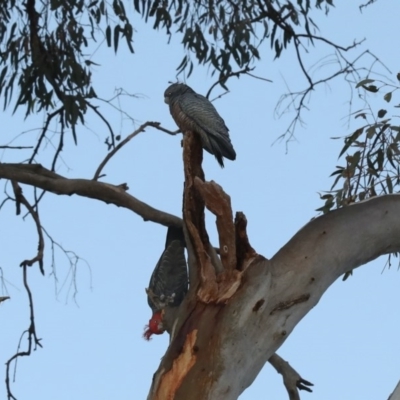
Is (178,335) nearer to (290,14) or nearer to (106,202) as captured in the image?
(106,202)

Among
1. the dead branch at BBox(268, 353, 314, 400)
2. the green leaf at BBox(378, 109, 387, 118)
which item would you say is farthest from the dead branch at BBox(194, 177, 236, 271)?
the green leaf at BBox(378, 109, 387, 118)

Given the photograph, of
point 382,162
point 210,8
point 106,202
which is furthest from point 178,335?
point 210,8

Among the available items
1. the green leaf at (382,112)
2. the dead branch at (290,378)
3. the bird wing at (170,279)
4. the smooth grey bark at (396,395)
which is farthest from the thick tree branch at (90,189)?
the smooth grey bark at (396,395)

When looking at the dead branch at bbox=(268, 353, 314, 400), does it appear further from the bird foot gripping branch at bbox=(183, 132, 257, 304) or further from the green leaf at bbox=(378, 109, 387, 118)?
the green leaf at bbox=(378, 109, 387, 118)

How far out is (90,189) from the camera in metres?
4.01

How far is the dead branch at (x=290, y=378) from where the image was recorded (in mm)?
4086

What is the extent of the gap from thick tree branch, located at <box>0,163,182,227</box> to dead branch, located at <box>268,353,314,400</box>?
71cm

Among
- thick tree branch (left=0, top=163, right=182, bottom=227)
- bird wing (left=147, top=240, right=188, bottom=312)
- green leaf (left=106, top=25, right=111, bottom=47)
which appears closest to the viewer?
bird wing (left=147, top=240, right=188, bottom=312)

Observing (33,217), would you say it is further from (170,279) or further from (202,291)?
(202,291)

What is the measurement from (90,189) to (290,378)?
104 cm

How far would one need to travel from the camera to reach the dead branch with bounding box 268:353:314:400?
4.09m

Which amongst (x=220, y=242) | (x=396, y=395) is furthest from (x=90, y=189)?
(x=396, y=395)

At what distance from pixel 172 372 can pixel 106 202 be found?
1087mm

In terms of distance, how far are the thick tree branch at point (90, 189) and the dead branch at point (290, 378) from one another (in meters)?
0.71
